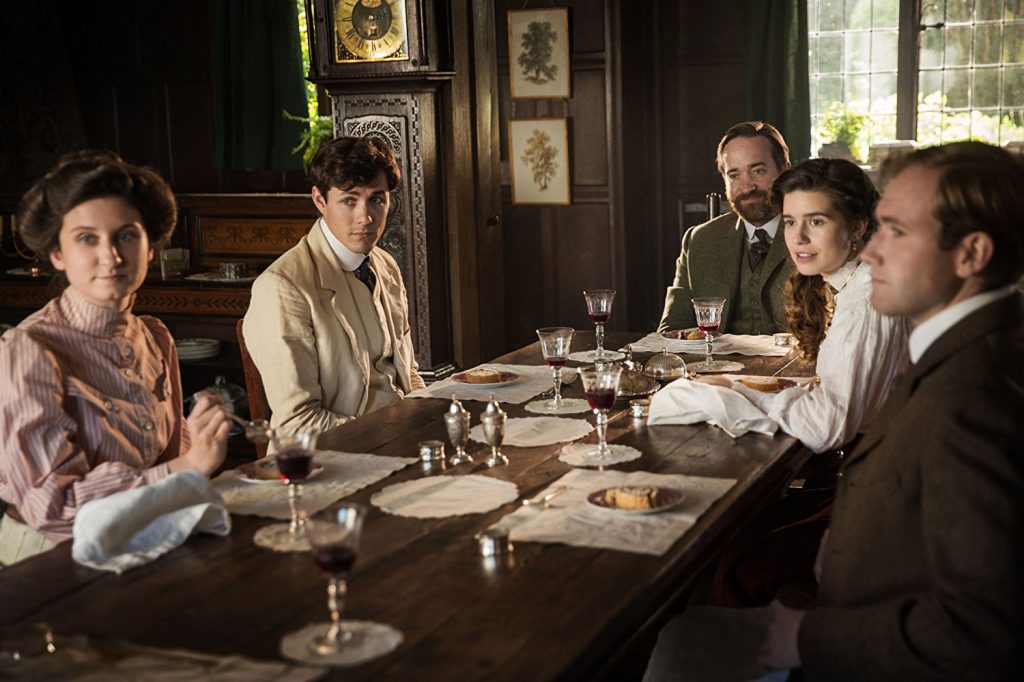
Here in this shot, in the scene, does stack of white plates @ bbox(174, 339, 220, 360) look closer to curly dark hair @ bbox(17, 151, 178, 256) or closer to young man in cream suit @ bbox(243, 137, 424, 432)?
young man in cream suit @ bbox(243, 137, 424, 432)

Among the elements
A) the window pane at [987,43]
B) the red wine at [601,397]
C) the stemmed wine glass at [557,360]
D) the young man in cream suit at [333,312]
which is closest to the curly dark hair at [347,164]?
the young man in cream suit at [333,312]

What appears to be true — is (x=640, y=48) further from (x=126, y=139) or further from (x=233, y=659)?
(x=233, y=659)

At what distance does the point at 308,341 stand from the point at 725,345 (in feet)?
4.43

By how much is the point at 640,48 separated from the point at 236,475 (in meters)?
5.08

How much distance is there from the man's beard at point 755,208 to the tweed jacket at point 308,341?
157cm

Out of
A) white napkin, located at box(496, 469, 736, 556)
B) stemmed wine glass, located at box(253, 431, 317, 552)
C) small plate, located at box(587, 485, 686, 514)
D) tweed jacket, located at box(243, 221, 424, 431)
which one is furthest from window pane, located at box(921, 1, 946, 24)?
stemmed wine glass, located at box(253, 431, 317, 552)

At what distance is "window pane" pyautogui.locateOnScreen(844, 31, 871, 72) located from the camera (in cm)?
699

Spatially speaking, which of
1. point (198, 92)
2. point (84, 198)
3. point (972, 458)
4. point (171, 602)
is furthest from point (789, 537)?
point (198, 92)

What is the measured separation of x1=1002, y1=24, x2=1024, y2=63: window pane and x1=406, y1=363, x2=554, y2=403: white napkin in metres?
4.58

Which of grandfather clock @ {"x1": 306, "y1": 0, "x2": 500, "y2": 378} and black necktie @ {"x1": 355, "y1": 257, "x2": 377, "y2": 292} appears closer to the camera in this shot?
black necktie @ {"x1": 355, "y1": 257, "x2": 377, "y2": 292}

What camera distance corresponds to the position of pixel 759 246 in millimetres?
4266

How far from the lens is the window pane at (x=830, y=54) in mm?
7051

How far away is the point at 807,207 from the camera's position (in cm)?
306

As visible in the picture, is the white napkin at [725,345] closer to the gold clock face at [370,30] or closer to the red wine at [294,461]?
the red wine at [294,461]
